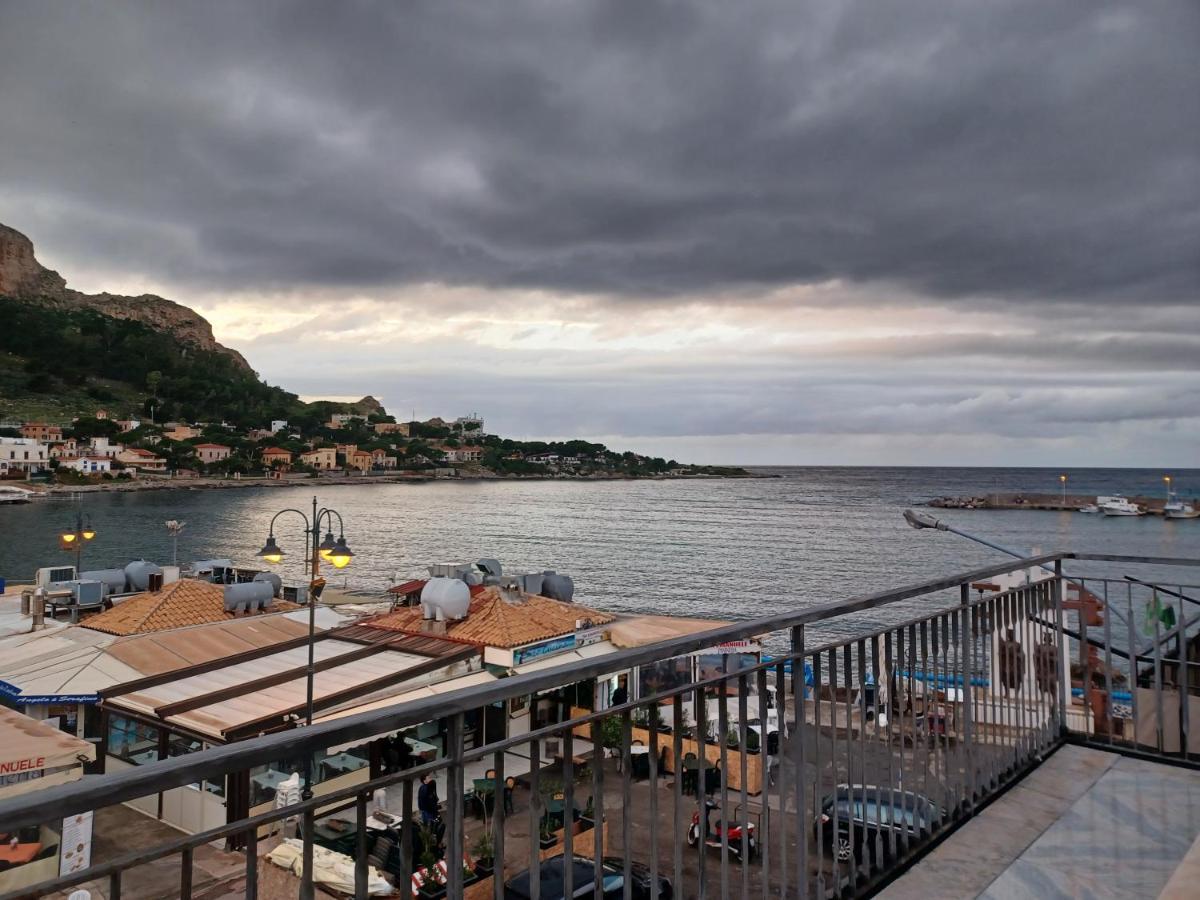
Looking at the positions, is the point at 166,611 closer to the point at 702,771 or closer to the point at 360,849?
the point at 702,771

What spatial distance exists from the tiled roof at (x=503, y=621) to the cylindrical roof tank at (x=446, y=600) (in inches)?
9.8

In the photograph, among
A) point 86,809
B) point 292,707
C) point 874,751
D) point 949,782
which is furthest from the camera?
point 292,707

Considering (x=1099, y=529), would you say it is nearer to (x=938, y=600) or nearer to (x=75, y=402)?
(x=938, y=600)

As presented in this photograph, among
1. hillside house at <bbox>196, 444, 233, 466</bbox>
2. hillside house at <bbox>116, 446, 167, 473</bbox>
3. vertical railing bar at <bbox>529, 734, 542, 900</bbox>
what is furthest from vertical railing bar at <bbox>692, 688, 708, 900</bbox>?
hillside house at <bbox>196, 444, 233, 466</bbox>

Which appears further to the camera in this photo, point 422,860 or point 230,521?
point 230,521

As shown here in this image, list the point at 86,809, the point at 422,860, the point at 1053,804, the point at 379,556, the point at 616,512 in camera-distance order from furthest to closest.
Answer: the point at 616,512 < the point at 379,556 < the point at 422,860 < the point at 1053,804 < the point at 86,809

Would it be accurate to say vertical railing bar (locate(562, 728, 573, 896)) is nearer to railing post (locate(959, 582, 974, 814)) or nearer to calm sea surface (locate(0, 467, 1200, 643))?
railing post (locate(959, 582, 974, 814))

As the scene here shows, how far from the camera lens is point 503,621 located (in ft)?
65.1

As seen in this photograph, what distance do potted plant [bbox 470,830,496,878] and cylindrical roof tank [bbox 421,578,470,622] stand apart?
8.74 m

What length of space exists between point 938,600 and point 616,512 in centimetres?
8374

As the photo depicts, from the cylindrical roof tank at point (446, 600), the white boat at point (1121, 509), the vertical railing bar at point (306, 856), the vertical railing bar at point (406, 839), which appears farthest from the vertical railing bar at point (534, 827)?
the white boat at point (1121, 509)

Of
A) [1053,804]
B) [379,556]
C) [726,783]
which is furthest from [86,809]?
[379,556]

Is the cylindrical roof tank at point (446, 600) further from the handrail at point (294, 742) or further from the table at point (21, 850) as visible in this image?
the handrail at point (294, 742)

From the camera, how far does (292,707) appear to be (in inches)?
556
